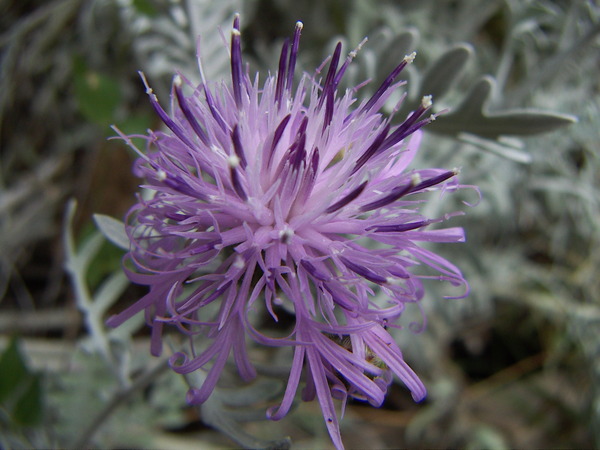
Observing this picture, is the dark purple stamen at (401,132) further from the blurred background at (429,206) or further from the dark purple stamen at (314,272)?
the blurred background at (429,206)

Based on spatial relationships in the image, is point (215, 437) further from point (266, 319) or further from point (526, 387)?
point (526, 387)

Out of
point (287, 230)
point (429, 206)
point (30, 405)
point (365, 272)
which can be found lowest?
point (30, 405)

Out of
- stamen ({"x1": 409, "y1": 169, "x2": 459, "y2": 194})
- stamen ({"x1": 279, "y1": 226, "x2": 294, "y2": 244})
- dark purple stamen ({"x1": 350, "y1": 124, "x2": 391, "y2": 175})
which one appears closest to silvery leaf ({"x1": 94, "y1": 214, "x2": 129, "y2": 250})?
stamen ({"x1": 279, "y1": 226, "x2": 294, "y2": 244})

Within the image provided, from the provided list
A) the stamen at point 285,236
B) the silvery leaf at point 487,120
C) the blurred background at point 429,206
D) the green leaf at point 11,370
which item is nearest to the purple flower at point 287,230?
the stamen at point 285,236

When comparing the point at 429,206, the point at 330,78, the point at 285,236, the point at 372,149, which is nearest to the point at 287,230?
the point at 285,236

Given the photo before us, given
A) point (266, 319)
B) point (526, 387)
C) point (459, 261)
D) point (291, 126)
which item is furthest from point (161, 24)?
point (526, 387)

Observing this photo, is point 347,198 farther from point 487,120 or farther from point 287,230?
point 487,120
